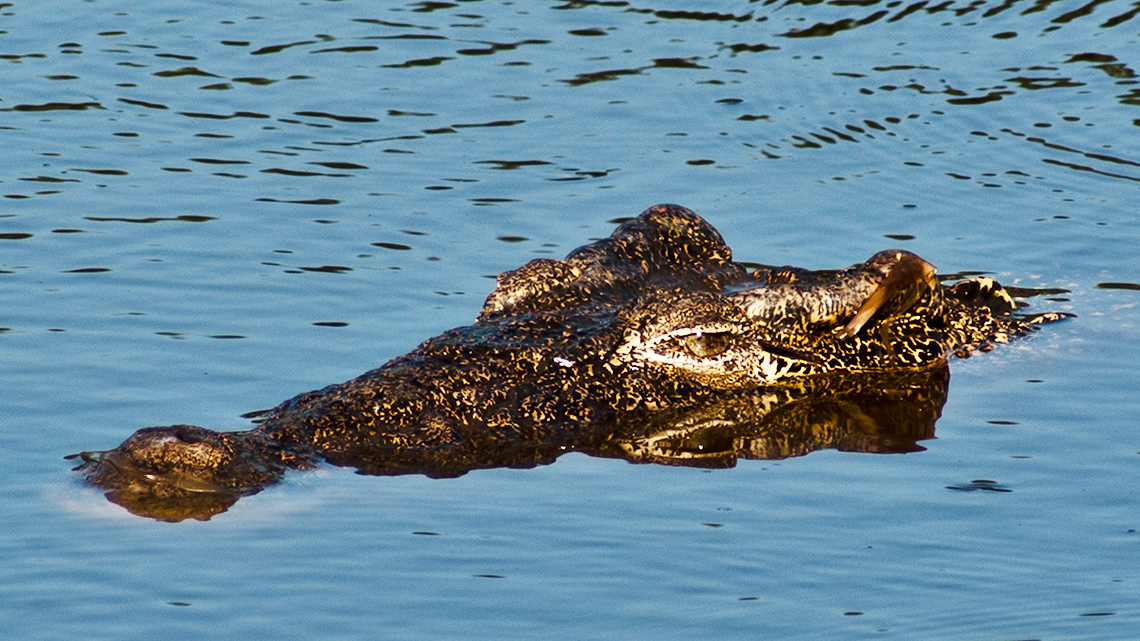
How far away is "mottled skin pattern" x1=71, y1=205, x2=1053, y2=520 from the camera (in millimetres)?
6754

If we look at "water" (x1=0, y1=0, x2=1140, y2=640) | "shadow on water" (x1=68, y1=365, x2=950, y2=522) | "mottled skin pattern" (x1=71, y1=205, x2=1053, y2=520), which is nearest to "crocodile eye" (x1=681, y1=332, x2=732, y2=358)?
"mottled skin pattern" (x1=71, y1=205, x2=1053, y2=520)

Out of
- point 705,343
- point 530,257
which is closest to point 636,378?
point 705,343

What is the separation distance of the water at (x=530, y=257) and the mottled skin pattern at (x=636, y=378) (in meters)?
0.19

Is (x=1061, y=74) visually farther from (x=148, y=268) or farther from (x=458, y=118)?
(x=148, y=268)

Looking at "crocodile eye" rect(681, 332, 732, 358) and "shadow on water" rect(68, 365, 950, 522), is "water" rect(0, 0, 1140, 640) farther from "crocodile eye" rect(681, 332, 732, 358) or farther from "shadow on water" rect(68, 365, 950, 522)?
"crocodile eye" rect(681, 332, 732, 358)

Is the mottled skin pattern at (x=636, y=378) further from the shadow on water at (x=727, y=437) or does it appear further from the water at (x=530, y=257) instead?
the water at (x=530, y=257)

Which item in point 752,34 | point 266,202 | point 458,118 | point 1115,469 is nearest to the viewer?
point 1115,469

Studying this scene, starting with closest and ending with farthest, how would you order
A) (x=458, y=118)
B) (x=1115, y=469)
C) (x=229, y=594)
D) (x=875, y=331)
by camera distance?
1. (x=229, y=594)
2. (x=1115, y=469)
3. (x=875, y=331)
4. (x=458, y=118)

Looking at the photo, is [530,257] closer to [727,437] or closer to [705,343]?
[705,343]

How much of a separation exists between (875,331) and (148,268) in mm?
4055

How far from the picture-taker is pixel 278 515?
6301 millimetres

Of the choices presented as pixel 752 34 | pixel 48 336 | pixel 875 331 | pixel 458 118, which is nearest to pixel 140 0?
pixel 458 118

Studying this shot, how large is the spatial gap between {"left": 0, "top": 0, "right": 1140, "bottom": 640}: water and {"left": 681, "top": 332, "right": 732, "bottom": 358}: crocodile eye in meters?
0.73

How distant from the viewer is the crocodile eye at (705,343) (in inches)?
306
